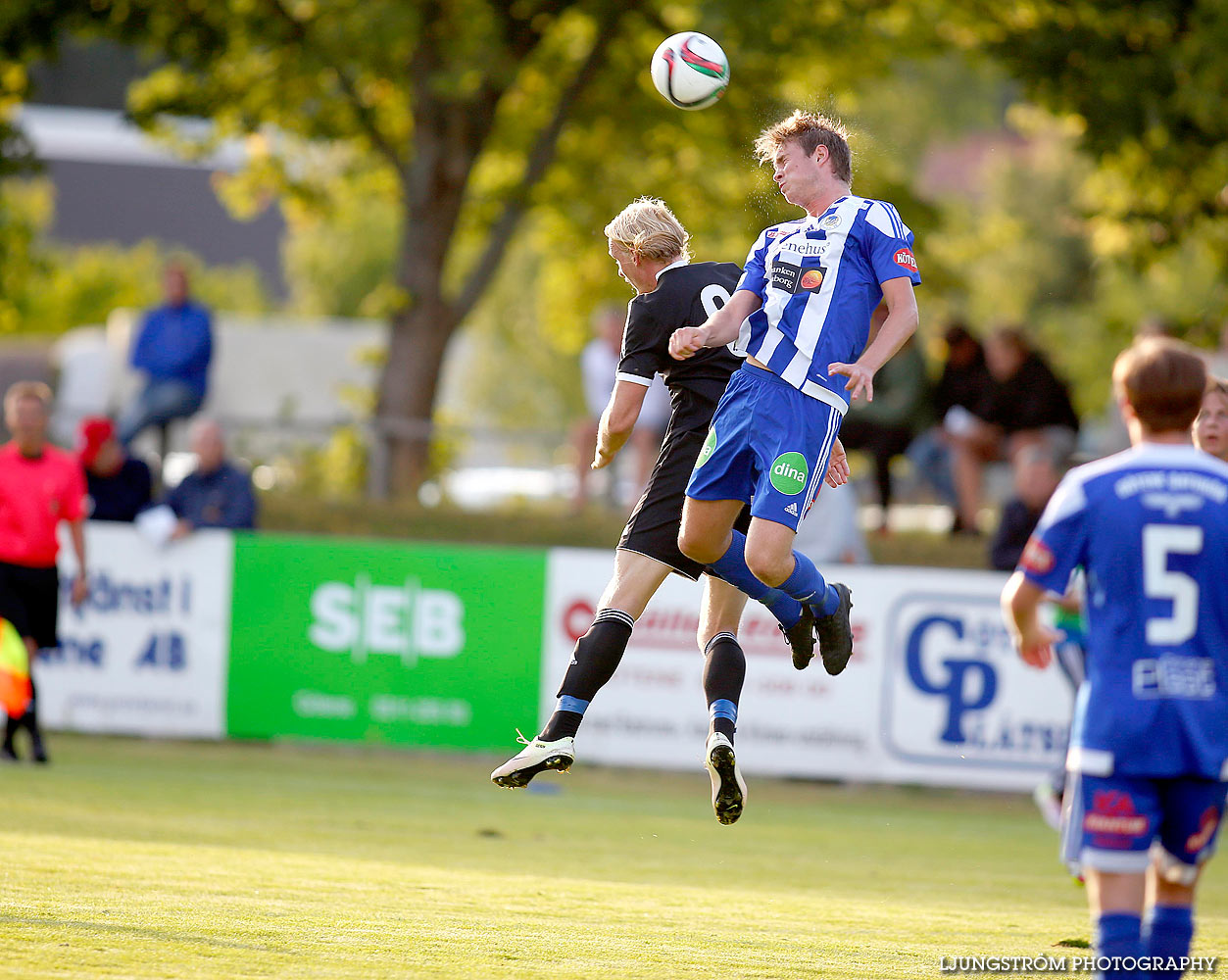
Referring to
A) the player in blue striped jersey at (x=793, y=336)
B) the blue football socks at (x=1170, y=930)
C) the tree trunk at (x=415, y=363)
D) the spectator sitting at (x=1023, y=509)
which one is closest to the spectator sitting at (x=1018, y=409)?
the spectator sitting at (x=1023, y=509)

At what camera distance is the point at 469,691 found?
1341 cm

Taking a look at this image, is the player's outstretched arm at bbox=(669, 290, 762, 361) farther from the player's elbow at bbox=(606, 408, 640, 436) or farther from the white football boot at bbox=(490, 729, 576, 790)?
the white football boot at bbox=(490, 729, 576, 790)

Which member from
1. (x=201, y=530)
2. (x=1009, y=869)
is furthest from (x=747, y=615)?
(x=201, y=530)

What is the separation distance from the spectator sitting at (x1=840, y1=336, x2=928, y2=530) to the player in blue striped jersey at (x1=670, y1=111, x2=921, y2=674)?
8461 millimetres

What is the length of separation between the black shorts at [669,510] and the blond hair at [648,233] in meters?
0.71

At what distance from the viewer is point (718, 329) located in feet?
20.9

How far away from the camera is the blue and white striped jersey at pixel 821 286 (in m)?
6.48

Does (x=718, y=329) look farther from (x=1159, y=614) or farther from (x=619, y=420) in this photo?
(x=1159, y=614)

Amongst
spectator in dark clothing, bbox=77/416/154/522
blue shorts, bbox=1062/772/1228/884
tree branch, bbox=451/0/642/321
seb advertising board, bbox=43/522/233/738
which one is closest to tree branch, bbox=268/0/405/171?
tree branch, bbox=451/0/642/321

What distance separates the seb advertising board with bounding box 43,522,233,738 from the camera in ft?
45.4

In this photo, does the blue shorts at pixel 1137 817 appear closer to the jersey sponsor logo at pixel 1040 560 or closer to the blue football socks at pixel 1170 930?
the blue football socks at pixel 1170 930

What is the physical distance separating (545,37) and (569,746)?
44.0 ft

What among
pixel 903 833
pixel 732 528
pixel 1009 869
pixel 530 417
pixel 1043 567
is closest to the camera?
pixel 1043 567

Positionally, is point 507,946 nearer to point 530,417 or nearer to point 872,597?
point 872,597
